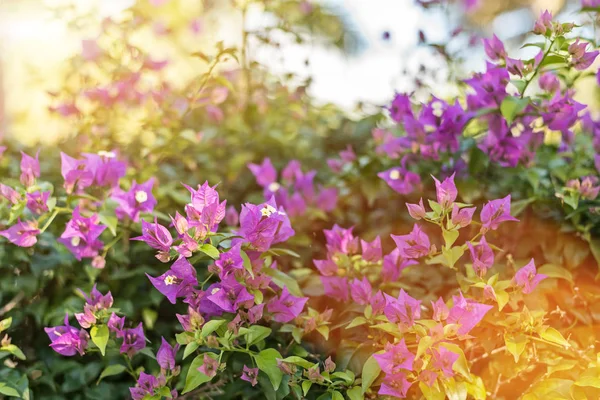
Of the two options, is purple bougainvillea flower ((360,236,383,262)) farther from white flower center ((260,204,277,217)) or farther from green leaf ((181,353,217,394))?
green leaf ((181,353,217,394))

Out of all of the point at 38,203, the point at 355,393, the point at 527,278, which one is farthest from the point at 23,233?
the point at 527,278

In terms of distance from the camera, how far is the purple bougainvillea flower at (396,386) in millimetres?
940

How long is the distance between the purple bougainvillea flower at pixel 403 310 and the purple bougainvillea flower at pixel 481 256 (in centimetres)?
13

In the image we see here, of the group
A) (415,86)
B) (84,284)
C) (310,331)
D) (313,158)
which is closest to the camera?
(310,331)

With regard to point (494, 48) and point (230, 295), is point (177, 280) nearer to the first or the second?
point (230, 295)

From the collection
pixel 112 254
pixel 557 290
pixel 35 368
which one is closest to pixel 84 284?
pixel 112 254

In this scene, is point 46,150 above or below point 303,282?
below

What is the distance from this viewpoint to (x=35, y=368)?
122 centimetres

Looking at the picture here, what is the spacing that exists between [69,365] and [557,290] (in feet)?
3.38

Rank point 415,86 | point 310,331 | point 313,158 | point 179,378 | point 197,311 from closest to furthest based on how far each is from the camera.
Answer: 1. point 197,311
2. point 310,331
3. point 179,378
4. point 415,86
5. point 313,158

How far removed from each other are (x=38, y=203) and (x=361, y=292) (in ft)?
2.14

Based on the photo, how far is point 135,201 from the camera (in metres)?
1.21

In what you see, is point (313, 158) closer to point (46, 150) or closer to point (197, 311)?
point (46, 150)

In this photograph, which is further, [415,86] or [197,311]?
[415,86]
